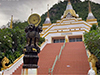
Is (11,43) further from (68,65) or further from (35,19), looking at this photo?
(35,19)

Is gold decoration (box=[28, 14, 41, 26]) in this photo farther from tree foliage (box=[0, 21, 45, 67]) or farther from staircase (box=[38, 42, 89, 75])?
tree foliage (box=[0, 21, 45, 67])

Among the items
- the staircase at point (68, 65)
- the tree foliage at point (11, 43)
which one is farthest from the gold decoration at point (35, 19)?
the tree foliage at point (11, 43)

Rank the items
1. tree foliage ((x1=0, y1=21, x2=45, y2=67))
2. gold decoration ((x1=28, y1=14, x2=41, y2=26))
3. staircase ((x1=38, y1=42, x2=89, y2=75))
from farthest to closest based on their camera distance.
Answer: tree foliage ((x1=0, y1=21, x2=45, y2=67))
staircase ((x1=38, y1=42, x2=89, y2=75))
gold decoration ((x1=28, y1=14, x2=41, y2=26))

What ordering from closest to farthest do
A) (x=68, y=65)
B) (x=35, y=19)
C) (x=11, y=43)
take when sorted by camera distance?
1. (x=35, y=19)
2. (x=68, y=65)
3. (x=11, y=43)

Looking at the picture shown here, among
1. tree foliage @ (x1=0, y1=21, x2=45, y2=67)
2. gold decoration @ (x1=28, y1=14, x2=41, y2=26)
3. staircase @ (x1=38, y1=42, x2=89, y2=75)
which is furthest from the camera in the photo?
tree foliage @ (x1=0, y1=21, x2=45, y2=67)

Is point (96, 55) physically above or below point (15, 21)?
below

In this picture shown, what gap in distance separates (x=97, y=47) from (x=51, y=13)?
227 feet

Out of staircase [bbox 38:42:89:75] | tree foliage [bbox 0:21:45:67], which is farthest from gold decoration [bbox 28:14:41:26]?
tree foliage [bbox 0:21:45:67]

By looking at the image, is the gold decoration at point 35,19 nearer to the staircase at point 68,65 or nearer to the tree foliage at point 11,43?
the staircase at point 68,65

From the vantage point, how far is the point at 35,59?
5719 mm

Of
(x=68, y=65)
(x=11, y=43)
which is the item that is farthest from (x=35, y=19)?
(x=11, y=43)

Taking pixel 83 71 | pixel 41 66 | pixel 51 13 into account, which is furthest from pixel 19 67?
pixel 51 13

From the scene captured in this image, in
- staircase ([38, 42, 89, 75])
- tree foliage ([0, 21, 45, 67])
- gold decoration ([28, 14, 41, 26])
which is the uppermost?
gold decoration ([28, 14, 41, 26])

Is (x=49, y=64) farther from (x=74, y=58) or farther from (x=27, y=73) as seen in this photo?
(x=27, y=73)
